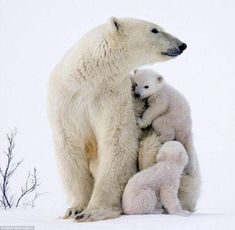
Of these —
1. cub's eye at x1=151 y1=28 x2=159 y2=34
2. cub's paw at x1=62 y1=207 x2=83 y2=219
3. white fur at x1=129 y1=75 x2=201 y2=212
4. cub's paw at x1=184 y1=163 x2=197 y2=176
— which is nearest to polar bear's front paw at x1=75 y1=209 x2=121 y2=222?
cub's paw at x1=62 y1=207 x2=83 y2=219

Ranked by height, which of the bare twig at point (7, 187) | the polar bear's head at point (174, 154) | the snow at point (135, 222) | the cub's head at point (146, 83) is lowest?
the bare twig at point (7, 187)

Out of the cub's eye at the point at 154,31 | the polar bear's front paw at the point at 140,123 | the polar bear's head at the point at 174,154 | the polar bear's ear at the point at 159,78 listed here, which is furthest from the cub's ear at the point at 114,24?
the polar bear's head at the point at 174,154

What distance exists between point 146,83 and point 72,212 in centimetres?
150

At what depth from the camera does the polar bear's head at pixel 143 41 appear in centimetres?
667

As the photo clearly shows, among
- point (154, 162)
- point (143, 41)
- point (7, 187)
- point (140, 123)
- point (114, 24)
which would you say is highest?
point (114, 24)

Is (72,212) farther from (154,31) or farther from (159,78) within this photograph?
(154,31)

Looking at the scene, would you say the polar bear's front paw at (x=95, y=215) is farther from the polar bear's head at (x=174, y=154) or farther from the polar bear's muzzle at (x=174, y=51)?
the polar bear's muzzle at (x=174, y=51)

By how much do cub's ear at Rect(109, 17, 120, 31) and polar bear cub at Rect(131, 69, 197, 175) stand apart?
0.59 meters

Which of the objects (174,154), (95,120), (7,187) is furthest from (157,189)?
(7,187)

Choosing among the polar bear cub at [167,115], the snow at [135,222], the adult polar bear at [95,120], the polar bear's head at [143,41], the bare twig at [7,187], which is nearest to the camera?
the snow at [135,222]

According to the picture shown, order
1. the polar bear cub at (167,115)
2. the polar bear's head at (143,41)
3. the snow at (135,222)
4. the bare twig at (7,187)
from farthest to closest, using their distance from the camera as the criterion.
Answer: the bare twig at (7,187)
the polar bear's head at (143,41)
the polar bear cub at (167,115)
the snow at (135,222)

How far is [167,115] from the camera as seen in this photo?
6.58m

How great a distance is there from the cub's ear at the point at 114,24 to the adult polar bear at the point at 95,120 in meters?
0.01

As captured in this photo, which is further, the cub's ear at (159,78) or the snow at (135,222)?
the cub's ear at (159,78)
